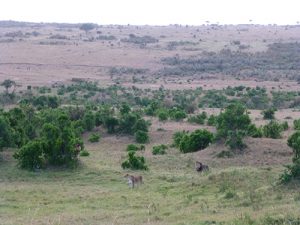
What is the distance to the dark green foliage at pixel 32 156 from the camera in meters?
23.2

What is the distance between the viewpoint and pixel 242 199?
16.5 m

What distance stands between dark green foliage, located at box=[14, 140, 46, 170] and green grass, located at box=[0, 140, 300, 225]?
1.34 feet

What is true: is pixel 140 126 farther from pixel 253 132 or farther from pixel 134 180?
pixel 134 180

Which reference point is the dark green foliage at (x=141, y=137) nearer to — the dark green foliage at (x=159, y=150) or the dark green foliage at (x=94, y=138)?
the dark green foliage at (x=94, y=138)

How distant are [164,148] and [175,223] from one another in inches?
611

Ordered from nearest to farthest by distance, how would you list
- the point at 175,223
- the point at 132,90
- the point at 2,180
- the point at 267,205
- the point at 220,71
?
the point at 175,223, the point at 267,205, the point at 2,180, the point at 132,90, the point at 220,71

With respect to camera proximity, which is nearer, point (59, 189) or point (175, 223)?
point (175, 223)

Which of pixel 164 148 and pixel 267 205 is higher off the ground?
pixel 267 205

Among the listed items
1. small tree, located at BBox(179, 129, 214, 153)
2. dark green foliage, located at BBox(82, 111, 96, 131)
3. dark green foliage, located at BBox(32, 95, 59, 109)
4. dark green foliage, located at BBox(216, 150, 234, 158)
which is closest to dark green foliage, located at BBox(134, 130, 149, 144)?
dark green foliage, located at BBox(82, 111, 96, 131)

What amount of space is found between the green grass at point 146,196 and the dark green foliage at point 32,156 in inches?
16.0

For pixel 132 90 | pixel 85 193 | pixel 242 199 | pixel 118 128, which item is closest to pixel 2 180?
pixel 85 193

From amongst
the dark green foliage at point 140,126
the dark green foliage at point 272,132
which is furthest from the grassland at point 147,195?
the dark green foliage at point 140,126

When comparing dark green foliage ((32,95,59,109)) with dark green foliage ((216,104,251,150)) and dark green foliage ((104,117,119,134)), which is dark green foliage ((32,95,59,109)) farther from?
dark green foliage ((216,104,251,150))

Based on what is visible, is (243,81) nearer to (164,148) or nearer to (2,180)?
(164,148)
